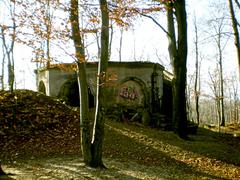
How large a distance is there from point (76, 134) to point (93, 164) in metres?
4.37

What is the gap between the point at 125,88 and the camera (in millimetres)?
19188

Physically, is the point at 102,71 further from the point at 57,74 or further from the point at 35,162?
the point at 57,74

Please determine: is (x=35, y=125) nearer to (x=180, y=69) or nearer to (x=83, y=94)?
(x=83, y=94)

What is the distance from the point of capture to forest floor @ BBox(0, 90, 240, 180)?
32.5ft

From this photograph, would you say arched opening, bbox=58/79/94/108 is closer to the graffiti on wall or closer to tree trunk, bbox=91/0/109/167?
the graffiti on wall

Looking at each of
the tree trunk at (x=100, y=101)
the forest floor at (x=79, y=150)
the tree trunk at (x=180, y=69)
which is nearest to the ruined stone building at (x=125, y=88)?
the forest floor at (x=79, y=150)

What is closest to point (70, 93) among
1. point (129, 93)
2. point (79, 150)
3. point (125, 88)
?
point (125, 88)

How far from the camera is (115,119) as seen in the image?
56.4ft

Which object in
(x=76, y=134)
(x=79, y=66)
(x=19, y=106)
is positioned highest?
(x=79, y=66)

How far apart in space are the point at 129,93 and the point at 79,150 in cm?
747

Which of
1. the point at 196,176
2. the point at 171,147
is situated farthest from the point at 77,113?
the point at 196,176

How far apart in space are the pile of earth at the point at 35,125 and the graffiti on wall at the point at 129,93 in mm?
3424

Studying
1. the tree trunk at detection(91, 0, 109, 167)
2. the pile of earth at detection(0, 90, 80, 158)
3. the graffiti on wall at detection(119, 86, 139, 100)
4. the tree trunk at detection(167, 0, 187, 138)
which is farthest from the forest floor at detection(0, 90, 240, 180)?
the graffiti on wall at detection(119, 86, 139, 100)

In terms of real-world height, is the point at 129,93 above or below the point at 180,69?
below
